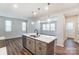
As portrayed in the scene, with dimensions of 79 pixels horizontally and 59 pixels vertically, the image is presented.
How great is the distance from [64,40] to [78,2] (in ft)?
2.24

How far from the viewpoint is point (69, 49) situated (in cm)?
112

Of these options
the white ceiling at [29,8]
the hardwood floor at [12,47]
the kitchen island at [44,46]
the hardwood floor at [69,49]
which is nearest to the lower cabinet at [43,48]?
the kitchen island at [44,46]

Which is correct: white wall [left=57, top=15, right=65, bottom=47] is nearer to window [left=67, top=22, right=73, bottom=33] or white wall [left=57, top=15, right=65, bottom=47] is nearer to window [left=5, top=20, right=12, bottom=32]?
window [left=67, top=22, right=73, bottom=33]

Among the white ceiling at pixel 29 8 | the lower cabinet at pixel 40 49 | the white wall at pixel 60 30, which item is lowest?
the lower cabinet at pixel 40 49

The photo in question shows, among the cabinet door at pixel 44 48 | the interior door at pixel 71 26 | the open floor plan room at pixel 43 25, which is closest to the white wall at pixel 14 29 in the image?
the open floor plan room at pixel 43 25

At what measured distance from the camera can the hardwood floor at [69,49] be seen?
1106 mm

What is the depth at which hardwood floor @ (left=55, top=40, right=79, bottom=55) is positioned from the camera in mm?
1106

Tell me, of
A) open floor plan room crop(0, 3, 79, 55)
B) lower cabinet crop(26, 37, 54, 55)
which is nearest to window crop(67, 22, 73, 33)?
open floor plan room crop(0, 3, 79, 55)

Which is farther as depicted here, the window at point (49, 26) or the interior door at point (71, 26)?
the window at point (49, 26)

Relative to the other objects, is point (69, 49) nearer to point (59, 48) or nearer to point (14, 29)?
point (59, 48)

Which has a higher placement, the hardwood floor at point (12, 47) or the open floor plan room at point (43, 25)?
the open floor plan room at point (43, 25)

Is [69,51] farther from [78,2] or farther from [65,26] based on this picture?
[78,2]

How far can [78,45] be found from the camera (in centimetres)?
111

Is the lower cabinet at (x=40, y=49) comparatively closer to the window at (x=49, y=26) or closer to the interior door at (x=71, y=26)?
the window at (x=49, y=26)
